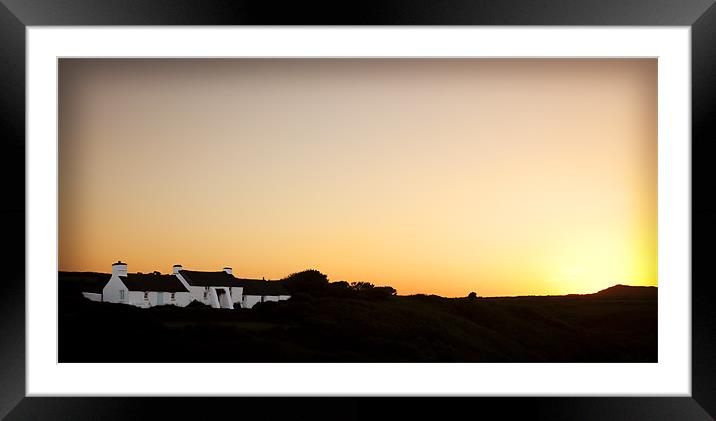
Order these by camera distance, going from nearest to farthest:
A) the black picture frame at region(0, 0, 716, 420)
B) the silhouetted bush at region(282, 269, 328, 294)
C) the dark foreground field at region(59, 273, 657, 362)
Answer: the black picture frame at region(0, 0, 716, 420), the dark foreground field at region(59, 273, 657, 362), the silhouetted bush at region(282, 269, 328, 294)

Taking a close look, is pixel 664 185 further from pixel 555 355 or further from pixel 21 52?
pixel 21 52

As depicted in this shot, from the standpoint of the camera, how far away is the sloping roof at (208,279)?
409cm

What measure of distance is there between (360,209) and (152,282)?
124 centimetres

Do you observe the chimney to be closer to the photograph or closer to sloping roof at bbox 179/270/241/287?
the photograph

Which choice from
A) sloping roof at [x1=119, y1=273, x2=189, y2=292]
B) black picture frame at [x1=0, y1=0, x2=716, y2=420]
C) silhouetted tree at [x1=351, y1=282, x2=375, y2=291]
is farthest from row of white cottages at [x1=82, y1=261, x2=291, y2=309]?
black picture frame at [x1=0, y1=0, x2=716, y2=420]

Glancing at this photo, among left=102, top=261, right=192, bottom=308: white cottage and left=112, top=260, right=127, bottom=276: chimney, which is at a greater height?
left=112, top=260, right=127, bottom=276: chimney

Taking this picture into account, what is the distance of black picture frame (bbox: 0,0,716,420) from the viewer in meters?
3.44

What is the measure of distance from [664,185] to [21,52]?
3215 mm

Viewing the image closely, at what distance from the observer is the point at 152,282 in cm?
409

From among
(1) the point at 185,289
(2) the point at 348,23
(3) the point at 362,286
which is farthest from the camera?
(3) the point at 362,286

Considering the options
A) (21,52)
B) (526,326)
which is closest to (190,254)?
(21,52)

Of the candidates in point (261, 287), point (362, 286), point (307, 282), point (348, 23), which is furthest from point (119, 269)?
point (348, 23)

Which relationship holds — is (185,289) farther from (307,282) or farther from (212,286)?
(307,282)

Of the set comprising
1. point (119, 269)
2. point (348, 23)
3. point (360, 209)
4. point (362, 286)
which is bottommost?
point (362, 286)
